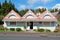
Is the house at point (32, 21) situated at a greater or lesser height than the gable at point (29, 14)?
lesser

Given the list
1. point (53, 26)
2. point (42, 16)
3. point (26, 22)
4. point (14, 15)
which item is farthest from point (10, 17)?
point (53, 26)

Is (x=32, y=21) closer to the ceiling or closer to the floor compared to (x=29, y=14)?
closer to the floor

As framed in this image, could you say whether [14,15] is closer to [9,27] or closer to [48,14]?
[9,27]

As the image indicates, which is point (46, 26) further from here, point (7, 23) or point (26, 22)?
point (7, 23)

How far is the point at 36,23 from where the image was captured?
46.3m

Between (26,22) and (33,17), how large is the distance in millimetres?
2200

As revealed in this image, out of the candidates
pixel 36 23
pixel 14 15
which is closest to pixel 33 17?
pixel 36 23

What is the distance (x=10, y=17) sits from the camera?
47.3 metres

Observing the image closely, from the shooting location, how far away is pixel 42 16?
46625 millimetres

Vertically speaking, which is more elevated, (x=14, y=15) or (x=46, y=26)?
(x=14, y=15)

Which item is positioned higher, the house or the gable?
the gable

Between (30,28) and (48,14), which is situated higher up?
(48,14)

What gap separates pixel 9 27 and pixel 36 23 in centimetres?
689

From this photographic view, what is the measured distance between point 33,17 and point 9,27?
21.6 ft
